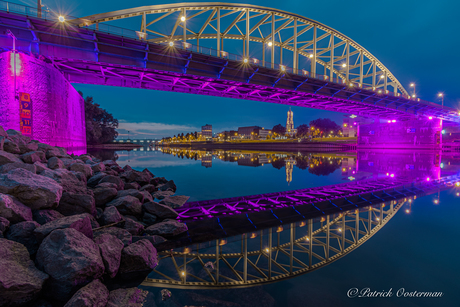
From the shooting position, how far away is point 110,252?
11.7 ft

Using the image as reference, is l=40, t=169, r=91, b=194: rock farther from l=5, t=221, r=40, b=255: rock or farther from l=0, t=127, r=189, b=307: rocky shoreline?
l=5, t=221, r=40, b=255: rock

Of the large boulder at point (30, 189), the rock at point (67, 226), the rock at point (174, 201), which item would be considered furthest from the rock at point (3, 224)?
the rock at point (174, 201)

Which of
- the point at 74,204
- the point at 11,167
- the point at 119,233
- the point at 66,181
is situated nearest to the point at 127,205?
the point at 74,204

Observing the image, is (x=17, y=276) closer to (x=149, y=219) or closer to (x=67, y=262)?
(x=67, y=262)

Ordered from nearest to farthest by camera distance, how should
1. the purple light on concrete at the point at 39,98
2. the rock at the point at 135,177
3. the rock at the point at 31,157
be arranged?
the rock at the point at 31,157 < the rock at the point at 135,177 < the purple light on concrete at the point at 39,98

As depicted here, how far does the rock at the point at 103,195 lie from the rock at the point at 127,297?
12.8ft

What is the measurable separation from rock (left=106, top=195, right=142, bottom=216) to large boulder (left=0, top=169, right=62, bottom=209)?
1.63 meters

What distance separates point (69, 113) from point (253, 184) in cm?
2324

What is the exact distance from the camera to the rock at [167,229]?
5.22 metres

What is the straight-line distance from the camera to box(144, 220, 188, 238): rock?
5223mm

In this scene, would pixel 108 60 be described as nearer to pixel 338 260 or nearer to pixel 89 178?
pixel 89 178

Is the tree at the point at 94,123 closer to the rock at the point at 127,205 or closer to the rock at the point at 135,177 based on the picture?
the rock at the point at 135,177

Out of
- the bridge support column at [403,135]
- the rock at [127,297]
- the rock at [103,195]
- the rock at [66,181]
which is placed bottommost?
the rock at [127,297]

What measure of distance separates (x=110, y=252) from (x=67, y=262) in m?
0.70
